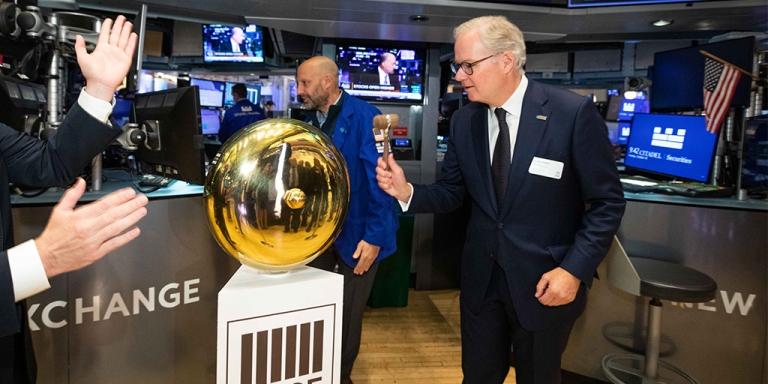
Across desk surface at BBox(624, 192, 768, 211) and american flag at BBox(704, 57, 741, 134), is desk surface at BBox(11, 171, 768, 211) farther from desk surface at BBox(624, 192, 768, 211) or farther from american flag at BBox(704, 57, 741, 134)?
american flag at BBox(704, 57, 741, 134)

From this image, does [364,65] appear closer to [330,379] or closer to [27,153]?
[27,153]

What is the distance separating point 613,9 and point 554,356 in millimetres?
2843

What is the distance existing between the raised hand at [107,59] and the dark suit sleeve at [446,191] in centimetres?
105

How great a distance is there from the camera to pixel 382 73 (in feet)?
15.2

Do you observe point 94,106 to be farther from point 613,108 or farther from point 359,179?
point 613,108

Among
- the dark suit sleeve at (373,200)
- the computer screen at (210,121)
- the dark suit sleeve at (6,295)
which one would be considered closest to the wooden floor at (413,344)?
the dark suit sleeve at (373,200)

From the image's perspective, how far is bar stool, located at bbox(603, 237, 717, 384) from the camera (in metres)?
2.06

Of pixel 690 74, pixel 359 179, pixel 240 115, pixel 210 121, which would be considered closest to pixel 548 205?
pixel 359 179

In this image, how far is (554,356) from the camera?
5.68 feet

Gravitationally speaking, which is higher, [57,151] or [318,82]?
[318,82]

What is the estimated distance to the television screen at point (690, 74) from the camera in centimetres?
276

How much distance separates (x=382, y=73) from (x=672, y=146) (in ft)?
8.59

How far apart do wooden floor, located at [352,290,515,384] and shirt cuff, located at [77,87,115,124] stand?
2109mm

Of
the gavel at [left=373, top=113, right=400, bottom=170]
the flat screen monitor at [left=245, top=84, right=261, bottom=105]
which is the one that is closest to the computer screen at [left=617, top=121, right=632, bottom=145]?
the flat screen monitor at [left=245, top=84, right=261, bottom=105]
